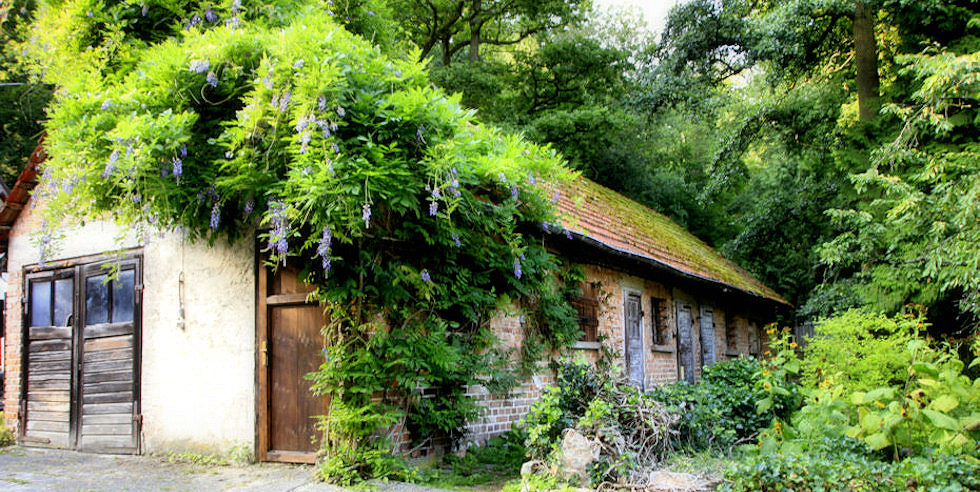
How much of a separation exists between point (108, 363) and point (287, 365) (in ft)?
10.6

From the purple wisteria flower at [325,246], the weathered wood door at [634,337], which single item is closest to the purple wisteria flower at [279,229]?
the purple wisteria flower at [325,246]

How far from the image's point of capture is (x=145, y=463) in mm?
7973

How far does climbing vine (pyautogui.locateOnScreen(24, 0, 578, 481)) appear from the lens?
6.19 meters

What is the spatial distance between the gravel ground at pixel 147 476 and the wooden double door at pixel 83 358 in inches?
24.8

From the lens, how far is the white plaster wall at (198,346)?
7742 mm

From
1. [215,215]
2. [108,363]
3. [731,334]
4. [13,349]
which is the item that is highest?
[215,215]

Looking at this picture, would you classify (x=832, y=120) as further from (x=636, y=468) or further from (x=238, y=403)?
(x=238, y=403)

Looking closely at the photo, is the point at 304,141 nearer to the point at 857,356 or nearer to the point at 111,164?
the point at 111,164

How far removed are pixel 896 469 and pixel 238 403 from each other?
623 cm

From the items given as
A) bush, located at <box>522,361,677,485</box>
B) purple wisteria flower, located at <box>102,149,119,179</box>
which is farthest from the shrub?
purple wisteria flower, located at <box>102,149,119,179</box>

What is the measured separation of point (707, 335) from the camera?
15.6 meters

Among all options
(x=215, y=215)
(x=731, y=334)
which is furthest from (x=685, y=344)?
(x=215, y=215)

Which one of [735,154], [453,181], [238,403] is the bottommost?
[238,403]

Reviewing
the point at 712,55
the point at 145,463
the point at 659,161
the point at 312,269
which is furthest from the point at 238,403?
the point at 659,161
